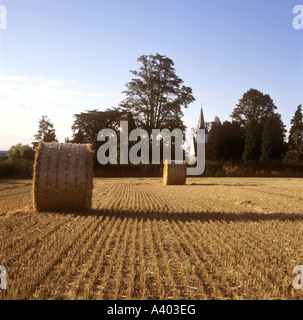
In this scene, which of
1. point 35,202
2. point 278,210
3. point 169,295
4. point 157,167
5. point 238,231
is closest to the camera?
point 169,295

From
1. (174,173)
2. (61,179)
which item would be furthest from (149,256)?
(174,173)

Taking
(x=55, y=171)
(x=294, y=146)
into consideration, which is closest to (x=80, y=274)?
(x=55, y=171)

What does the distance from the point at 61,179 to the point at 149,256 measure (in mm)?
4340

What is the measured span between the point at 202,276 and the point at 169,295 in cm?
67

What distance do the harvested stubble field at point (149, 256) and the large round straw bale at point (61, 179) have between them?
0.61 m

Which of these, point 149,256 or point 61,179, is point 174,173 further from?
point 149,256

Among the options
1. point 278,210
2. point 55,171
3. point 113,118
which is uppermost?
point 113,118

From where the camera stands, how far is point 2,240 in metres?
5.29

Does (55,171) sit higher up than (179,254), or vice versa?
(55,171)

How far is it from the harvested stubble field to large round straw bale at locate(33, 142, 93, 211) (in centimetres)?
61

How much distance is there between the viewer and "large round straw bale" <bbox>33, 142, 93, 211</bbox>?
8.34 m

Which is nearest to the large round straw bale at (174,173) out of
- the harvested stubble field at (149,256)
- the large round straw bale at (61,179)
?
the large round straw bale at (61,179)

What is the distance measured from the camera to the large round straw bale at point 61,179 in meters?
8.34

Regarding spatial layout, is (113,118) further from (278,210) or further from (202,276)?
(202,276)
